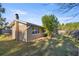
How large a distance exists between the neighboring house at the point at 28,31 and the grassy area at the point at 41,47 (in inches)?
2.8

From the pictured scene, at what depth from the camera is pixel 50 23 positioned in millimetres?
4363

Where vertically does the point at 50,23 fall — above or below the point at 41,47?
above

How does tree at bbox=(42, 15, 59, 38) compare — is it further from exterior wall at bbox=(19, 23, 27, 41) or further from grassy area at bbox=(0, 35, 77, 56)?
exterior wall at bbox=(19, 23, 27, 41)

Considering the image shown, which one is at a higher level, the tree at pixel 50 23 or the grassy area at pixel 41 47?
the tree at pixel 50 23

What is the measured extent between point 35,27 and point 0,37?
43 cm

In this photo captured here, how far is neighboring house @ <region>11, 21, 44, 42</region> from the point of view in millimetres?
4371

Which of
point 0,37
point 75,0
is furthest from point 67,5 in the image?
point 0,37

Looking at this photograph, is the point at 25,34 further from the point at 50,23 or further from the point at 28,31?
the point at 50,23

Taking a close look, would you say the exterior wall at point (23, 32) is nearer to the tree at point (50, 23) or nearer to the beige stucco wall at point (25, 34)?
the beige stucco wall at point (25, 34)

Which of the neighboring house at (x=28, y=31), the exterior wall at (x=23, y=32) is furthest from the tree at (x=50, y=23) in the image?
the exterior wall at (x=23, y=32)

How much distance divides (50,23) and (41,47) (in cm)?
31

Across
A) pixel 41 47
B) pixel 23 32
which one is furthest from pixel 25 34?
pixel 41 47

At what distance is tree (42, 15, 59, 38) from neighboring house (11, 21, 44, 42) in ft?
0.23

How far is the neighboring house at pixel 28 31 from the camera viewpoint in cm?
437
